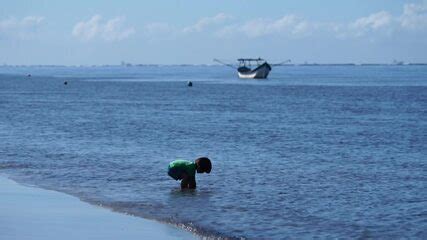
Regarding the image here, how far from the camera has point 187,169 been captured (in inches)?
797

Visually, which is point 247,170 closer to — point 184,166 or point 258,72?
point 184,166

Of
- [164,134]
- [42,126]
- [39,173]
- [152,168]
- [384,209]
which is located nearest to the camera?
[384,209]

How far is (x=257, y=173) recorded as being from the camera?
24.0 meters

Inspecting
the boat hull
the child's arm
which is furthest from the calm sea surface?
the boat hull

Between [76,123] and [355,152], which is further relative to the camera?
[76,123]

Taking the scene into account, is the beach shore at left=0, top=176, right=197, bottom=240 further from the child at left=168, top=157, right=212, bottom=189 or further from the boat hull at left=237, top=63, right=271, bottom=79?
the boat hull at left=237, top=63, right=271, bottom=79

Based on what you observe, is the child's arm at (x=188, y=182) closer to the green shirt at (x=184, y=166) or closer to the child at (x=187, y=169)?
the child at (x=187, y=169)

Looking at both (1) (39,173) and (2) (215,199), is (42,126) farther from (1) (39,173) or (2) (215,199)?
(2) (215,199)

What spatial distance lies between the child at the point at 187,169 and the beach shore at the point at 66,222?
283 cm

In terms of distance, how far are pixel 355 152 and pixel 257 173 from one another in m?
8.11

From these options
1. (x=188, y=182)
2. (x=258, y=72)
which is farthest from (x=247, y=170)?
(x=258, y=72)

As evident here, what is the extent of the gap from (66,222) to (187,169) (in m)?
5.48

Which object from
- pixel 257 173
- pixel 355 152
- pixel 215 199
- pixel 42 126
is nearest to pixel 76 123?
pixel 42 126

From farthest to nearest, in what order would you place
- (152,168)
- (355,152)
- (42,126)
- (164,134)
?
(42,126) < (164,134) < (355,152) < (152,168)
